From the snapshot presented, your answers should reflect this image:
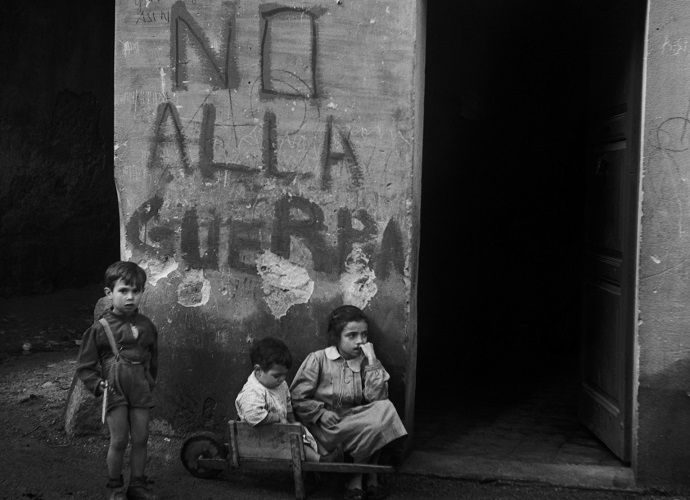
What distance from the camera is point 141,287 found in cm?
387

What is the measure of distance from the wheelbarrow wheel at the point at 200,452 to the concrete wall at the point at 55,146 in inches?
160

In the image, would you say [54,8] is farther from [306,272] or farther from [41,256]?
[306,272]

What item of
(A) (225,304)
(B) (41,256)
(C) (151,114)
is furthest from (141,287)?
(B) (41,256)

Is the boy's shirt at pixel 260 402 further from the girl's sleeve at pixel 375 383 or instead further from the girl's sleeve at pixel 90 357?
the girl's sleeve at pixel 90 357

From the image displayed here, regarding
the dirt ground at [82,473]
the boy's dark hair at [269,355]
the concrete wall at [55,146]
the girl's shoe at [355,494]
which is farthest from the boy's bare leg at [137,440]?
the concrete wall at [55,146]

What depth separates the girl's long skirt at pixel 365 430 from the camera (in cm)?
393

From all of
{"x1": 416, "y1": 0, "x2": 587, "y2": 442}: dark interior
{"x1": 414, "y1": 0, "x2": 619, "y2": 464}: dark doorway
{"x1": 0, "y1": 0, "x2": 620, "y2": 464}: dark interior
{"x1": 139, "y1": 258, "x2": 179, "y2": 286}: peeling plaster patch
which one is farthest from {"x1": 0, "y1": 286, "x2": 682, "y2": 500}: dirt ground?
{"x1": 0, "y1": 0, "x2": 620, "y2": 464}: dark interior

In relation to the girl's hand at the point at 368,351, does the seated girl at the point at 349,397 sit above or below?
below

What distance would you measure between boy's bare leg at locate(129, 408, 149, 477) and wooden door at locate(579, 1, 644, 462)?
96.3 inches

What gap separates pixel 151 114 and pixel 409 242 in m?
1.60

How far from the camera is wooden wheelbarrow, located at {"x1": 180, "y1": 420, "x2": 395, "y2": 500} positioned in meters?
3.82

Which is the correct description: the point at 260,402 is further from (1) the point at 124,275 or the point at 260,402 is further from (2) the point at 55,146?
(2) the point at 55,146

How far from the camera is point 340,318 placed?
13.6 ft

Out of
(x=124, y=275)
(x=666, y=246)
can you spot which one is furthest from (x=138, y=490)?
(x=666, y=246)
